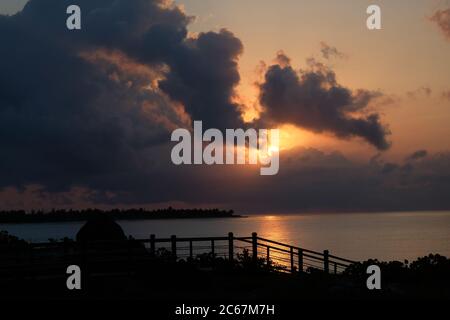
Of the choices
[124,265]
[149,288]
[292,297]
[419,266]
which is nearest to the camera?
[292,297]

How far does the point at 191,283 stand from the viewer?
71.8 feet

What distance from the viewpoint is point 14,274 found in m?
22.5

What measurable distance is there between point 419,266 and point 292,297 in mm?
11972

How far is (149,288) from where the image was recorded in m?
21.4
